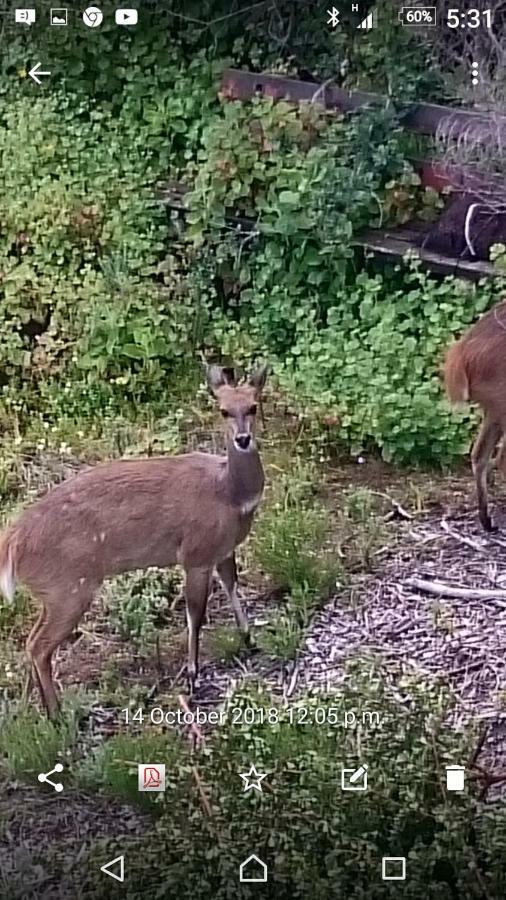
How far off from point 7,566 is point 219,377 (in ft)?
1.12

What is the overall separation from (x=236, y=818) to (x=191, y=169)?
2.57 ft

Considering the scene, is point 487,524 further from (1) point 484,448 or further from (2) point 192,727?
(2) point 192,727

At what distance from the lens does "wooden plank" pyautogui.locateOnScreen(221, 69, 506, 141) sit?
2271mm

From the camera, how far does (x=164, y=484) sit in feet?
7.53

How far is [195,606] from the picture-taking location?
229 centimetres

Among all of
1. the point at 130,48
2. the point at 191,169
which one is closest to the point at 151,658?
the point at 191,169

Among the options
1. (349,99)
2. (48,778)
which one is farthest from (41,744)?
(349,99)

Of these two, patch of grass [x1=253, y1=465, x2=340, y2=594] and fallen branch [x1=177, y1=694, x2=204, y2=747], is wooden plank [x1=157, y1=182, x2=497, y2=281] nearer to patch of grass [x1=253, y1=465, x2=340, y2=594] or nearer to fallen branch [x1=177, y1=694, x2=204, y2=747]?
patch of grass [x1=253, y1=465, x2=340, y2=594]

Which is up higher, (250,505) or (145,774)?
(250,505)

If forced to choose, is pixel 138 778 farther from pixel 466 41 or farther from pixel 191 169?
pixel 466 41

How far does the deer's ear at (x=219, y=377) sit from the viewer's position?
2295 millimetres

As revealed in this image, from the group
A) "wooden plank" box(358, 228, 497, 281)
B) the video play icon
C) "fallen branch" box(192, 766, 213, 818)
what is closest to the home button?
"fallen branch" box(192, 766, 213, 818)

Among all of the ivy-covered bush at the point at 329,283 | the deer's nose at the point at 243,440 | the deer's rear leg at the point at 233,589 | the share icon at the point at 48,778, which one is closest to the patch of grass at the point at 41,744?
the share icon at the point at 48,778

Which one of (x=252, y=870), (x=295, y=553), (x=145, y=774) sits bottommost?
(x=252, y=870)
